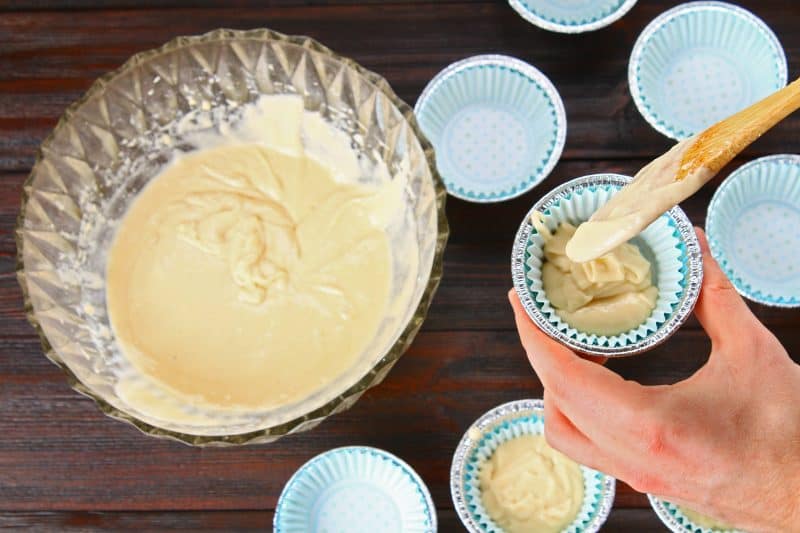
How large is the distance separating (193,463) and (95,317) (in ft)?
1.19

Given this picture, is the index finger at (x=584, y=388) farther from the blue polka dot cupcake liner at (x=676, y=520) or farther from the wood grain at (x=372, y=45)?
the wood grain at (x=372, y=45)

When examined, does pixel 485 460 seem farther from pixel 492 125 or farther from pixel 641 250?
pixel 492 125

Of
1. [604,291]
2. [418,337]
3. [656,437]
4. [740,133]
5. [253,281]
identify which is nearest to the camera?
[740,133]

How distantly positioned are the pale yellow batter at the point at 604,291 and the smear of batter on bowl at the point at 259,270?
249mm

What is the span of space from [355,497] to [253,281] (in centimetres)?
48

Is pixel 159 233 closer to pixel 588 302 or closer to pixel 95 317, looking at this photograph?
pixel 95 317

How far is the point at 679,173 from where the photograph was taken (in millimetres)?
919

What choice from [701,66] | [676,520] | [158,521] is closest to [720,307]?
[676,520]

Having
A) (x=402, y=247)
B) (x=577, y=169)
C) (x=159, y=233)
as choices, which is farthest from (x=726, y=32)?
(x=159, y=233)

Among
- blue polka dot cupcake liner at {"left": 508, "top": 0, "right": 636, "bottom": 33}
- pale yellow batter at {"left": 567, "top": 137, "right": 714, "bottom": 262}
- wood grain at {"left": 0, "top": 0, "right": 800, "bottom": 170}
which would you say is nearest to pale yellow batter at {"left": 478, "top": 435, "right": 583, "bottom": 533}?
pale yellow batter at {"left": 567, "top": 137, "right": 714, "bottom": 262}

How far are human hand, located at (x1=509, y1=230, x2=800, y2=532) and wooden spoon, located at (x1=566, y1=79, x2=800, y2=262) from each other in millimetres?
210

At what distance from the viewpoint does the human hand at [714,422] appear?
3.52 feet

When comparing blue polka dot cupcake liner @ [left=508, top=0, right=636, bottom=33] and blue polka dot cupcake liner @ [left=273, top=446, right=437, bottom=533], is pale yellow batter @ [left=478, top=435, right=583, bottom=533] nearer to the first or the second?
blue polka dot cupcake liner @ [left=273, top=446, right=437, bottom=533]

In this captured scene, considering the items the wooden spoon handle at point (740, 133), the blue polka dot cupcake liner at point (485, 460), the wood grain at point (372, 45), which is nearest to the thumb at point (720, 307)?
the wooden spoon handle at point (740, 133)
